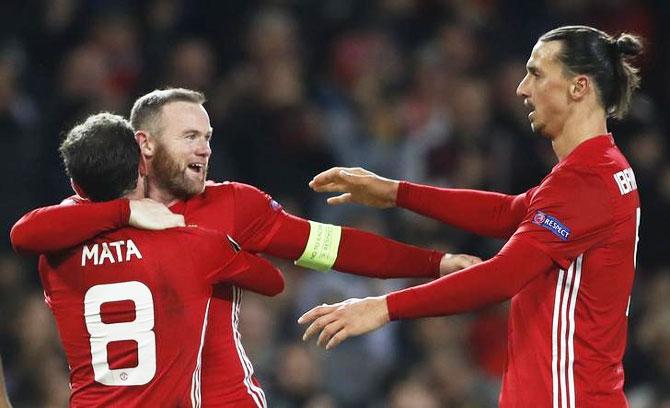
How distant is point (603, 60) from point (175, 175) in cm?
141

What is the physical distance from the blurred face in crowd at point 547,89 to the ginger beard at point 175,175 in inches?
42.8

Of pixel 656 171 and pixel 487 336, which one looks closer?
pixel 487 336

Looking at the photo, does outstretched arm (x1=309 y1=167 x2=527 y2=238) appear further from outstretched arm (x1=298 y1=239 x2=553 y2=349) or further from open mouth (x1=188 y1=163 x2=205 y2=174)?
outstretched arm (x1=298 y1=239 x2=553 y2=349)

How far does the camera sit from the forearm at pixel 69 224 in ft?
12.5

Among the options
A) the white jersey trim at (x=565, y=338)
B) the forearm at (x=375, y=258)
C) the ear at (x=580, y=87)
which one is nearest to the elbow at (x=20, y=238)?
the forearm at (x=375, y=258)

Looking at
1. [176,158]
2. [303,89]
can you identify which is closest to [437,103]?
[303,89]

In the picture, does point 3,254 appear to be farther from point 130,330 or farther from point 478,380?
point 130,330

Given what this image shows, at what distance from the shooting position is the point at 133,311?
3844mm

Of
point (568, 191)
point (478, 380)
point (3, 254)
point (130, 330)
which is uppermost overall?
point (568, 191)

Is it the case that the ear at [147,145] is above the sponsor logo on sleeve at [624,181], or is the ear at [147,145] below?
above

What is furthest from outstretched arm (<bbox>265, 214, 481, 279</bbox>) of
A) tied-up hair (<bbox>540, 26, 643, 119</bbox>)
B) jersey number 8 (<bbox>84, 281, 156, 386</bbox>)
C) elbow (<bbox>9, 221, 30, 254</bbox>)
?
elbow (<bbox>9, 221, 30, 254</bbox>)

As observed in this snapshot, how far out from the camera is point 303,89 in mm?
8188

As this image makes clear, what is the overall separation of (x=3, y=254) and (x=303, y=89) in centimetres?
221

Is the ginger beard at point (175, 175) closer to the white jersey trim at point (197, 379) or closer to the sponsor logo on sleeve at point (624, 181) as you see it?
the white jersey trim at point (197, 379)
